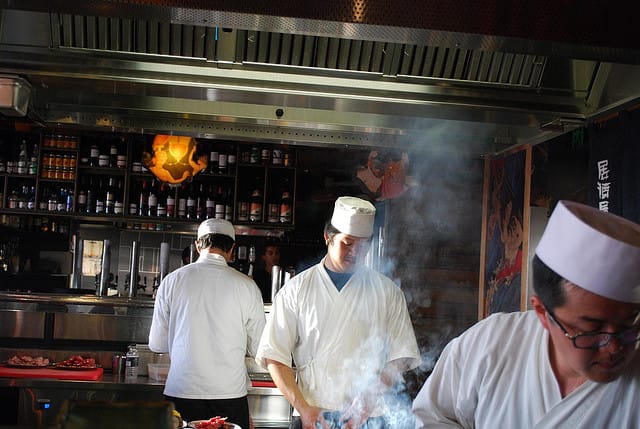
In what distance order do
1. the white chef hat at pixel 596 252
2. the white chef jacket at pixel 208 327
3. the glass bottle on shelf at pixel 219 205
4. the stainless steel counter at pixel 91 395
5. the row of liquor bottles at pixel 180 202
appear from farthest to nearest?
1. the glass bottle on shelf at pixel 219 205
2. the row of liquor bottles at pixel 180 202
3. the stainless steel counter at pixel 91 395
4. the white chef jacket at pixel 208 327
5. the white chef hat at pixel 596 252

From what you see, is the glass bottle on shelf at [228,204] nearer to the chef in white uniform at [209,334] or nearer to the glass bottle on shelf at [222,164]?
the glass bottle on shelf at [222,164]

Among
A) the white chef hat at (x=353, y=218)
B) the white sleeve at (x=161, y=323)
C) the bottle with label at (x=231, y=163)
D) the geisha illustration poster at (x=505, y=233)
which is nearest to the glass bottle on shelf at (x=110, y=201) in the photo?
the bottle with label at (x=231, y=163)

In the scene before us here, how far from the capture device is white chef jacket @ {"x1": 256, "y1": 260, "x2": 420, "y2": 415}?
3639mm

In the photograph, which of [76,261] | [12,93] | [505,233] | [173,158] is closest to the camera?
[12,93]

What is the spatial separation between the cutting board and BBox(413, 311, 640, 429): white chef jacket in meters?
3.77

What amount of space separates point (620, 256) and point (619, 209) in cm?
241

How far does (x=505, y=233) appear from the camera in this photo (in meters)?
5.79

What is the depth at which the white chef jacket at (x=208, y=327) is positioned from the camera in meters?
4.46

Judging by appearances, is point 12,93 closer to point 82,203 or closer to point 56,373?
point 56,373

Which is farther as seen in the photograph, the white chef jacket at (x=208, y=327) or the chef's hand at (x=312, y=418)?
the white chef jacket at (x=208, y=327)

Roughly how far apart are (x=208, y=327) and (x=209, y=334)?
0.04 m

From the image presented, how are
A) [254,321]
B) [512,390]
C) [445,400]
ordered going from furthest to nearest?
1. [254,321]
2. [445,400]
3. [512,390]

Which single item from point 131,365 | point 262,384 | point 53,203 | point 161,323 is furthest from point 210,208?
point 161,323

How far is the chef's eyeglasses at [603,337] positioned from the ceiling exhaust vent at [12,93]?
2863 millimetres
